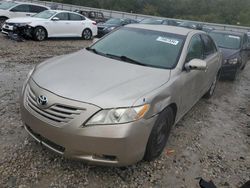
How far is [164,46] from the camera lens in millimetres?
4160

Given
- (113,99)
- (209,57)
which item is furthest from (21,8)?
(113,99)

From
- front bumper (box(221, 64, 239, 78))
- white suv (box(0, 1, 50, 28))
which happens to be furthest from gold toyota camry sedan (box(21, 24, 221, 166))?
white suv (box(0, 1, 50, 28))

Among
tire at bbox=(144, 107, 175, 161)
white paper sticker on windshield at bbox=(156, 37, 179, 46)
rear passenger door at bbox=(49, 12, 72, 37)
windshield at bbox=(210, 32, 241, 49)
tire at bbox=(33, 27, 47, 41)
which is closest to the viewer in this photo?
tire at bbox=(144, 107, 175, 161)

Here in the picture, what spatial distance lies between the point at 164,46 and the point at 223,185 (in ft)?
6.67

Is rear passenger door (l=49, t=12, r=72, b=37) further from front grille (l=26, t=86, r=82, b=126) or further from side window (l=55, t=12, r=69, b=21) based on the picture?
front grille (l=26, t=86, r=82, b=126)

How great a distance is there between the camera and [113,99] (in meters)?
2.88

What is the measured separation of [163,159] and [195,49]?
1.93m

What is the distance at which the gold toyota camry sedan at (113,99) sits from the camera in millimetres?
2789

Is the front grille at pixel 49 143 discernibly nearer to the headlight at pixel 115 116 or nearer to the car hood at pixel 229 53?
the headlight at pixel 115 116

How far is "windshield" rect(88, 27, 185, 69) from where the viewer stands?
3930 millimetres

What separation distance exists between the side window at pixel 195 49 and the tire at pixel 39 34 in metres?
8.87

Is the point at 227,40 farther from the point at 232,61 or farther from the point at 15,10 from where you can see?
the point at 15,10

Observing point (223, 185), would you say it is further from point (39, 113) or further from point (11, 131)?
point (11, 131)

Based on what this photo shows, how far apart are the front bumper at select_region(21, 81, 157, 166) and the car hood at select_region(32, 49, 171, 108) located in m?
0.21
